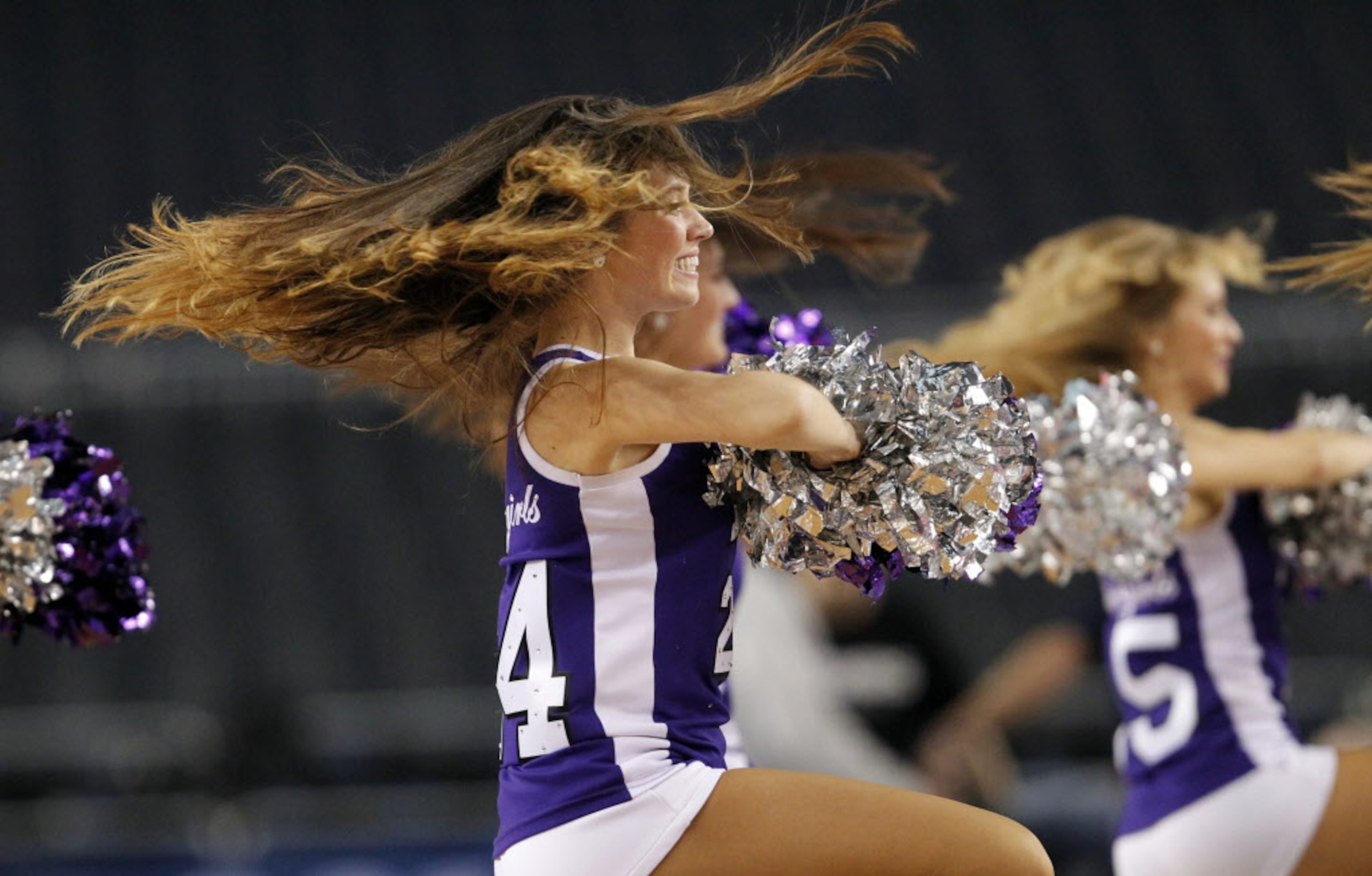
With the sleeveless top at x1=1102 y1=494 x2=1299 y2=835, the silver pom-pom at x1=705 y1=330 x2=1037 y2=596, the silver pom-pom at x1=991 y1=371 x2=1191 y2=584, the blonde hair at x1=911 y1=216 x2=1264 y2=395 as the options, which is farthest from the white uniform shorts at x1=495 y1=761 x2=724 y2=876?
the blonde hair at x1=911 y1=216 x2=1264 y2=395

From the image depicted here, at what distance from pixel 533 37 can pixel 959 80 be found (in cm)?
240

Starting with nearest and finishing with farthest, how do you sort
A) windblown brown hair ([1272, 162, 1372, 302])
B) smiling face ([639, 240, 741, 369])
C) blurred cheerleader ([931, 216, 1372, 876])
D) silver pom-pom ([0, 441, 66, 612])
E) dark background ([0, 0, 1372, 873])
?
silver pom-pom ([0, 441, 66, 612])
windblown brown hair ([1272, 162, 1372, 302])
blurred cheerleader ([931, 216, 1372, 876])
smiling face ([639, 240, 741, 369])
dark background ([0, 0, 1372, 873])

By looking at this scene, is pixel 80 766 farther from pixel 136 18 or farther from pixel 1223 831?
pixel 1223 831

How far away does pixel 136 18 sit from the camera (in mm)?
9797

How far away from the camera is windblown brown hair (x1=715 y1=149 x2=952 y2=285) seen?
364 centimetres

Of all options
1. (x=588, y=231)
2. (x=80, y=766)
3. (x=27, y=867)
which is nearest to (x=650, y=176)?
(x=588, y=231)

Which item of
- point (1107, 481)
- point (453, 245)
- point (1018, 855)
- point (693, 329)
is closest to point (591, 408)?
point (453, 245)

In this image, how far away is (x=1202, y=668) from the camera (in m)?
3.43

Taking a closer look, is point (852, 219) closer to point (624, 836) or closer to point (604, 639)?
point (604, 639)

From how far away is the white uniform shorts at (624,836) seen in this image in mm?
2158

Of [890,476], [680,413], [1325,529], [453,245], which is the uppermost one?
[453,245]

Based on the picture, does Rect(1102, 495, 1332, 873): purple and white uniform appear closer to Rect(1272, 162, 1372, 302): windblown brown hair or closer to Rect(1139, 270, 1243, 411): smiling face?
Rect(1139, 270, 1243, 411): smiling face

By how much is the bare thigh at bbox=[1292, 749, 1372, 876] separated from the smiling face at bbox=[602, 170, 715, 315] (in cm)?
161

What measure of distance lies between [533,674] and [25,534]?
3.49 feet
